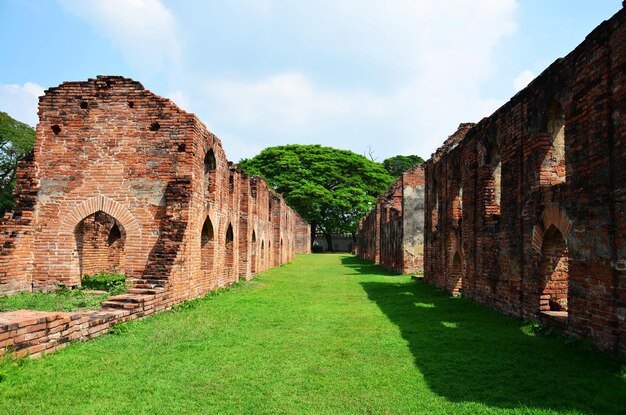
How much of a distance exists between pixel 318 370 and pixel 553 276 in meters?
4.81

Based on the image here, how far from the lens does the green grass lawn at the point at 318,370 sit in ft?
14.4

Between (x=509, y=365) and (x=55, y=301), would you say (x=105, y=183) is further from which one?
(x=509, y=365)

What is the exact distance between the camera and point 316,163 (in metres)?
51.6

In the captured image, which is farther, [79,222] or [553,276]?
[79,222]

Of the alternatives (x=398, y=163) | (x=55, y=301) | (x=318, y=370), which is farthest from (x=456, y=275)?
(x=398, y=163)

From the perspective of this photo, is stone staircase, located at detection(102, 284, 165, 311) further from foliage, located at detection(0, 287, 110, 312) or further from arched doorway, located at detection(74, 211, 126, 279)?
arched doorway, located at detection(74, 211, 126, 279)

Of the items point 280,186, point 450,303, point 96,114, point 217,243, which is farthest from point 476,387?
point 280,186

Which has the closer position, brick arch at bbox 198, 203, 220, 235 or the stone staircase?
the stone staircase

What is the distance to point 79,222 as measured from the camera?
11.5 metres

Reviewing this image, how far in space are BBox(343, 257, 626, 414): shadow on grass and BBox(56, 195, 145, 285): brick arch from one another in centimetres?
647

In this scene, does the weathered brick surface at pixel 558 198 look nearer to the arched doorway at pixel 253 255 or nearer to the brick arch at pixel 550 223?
the brick arch at pixel 550 223

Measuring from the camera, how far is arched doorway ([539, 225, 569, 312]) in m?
7.87

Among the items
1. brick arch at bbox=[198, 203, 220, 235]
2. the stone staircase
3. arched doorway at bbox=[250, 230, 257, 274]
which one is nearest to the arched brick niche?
the stone staircase

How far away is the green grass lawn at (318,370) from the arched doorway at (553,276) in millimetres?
581
